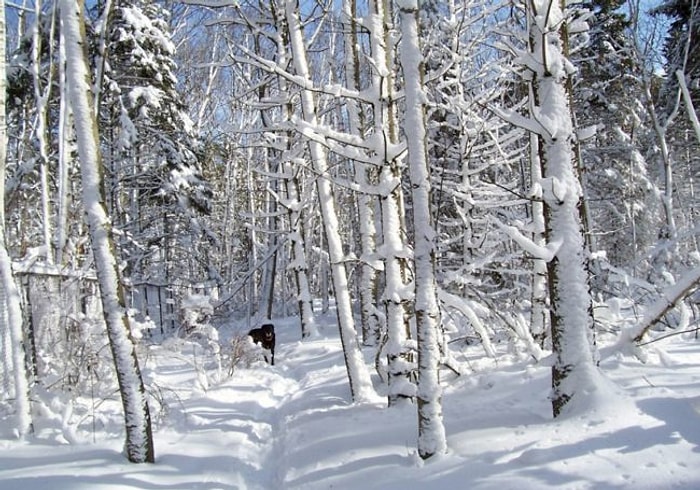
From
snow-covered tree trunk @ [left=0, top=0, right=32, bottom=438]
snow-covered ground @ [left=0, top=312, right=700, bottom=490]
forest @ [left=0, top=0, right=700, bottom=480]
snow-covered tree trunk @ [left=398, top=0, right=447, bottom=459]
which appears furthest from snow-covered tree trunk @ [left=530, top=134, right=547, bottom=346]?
snow-covered tree trunk @ [left=0, top=0, right=32, bottom=438]

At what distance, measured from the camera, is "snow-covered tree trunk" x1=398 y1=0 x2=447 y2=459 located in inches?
158

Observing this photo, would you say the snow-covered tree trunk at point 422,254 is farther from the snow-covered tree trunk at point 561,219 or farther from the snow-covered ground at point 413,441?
the snow-covered tree trunk at point 561,219

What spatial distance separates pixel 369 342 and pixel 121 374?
723 centimetres

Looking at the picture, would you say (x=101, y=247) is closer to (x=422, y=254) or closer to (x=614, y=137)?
(x=422, y=254)

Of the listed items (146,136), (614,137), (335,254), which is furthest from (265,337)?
(614,137)

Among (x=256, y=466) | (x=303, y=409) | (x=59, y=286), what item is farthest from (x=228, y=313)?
(x=256, y=466)

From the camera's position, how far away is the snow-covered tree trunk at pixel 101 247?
4.66 metres

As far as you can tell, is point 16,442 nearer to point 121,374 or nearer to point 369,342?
point 121,374

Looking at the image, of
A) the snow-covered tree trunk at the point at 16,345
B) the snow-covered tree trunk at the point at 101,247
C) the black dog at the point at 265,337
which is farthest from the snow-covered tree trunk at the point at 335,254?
the black dog at the point at 265,337

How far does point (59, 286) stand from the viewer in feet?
25.7

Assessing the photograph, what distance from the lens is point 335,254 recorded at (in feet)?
22.5

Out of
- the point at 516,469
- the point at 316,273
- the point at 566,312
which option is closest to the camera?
the point at 516,469

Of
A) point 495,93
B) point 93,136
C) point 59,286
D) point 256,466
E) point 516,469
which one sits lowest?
point 256,466

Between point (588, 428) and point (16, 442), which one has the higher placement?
point (588, 428)
